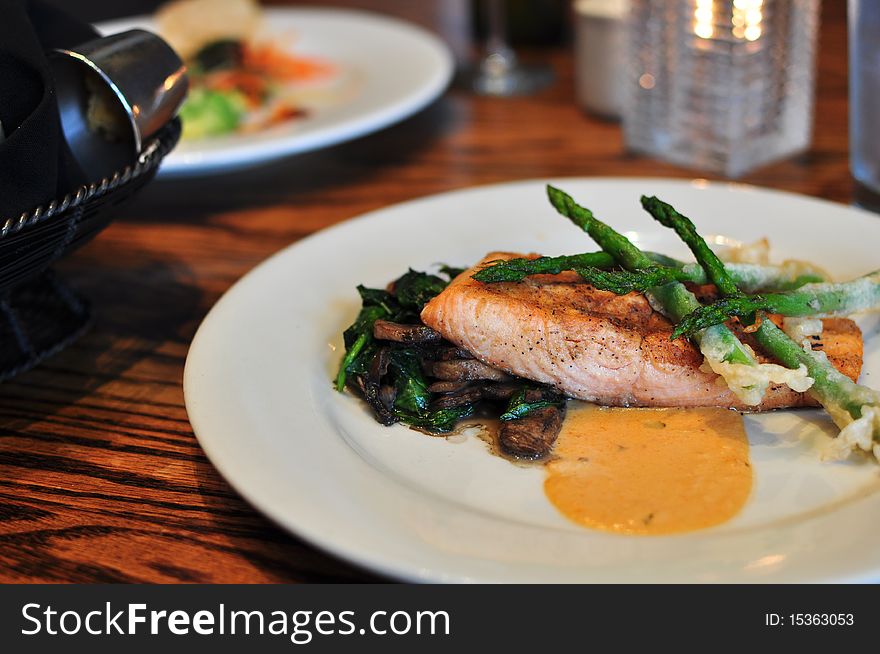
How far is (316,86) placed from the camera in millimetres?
4469

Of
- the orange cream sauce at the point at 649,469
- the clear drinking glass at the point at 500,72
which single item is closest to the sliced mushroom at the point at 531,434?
the orange cream sauce at the point at 649,469

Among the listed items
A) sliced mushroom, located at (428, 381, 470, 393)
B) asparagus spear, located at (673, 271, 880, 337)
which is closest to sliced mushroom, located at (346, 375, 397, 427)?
sliced mushroom, located at (428, 381, 470, 393)

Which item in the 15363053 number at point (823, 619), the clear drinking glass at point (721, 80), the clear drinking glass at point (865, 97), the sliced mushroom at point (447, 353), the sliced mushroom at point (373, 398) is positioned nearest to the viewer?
the 15363053 number at point (823, 619)

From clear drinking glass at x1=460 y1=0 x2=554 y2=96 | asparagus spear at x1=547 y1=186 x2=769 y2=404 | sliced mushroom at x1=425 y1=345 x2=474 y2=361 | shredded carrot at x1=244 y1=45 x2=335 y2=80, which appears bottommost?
clear drinking glass at x1=460 y1=0 x2=554 y2=96

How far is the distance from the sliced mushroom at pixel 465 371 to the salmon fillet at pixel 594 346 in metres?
0.03

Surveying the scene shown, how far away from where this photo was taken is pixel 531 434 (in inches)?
77.6

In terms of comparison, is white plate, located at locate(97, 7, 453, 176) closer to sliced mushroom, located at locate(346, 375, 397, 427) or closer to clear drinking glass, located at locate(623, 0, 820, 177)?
clear drinking glass, located at locate(623, 0, 820, 177)

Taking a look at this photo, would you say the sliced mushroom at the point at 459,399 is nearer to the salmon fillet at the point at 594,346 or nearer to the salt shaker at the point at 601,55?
the salmon fillet at the point at 594,346

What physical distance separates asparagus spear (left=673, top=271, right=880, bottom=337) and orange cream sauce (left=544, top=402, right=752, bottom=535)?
22cm

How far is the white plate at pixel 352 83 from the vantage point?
334 centimetres

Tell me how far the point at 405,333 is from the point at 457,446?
0.32 m

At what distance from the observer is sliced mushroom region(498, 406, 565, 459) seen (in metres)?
1.95

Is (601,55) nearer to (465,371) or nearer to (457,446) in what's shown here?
(465,371)

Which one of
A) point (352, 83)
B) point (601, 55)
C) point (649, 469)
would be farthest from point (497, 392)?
point (352, 83)
